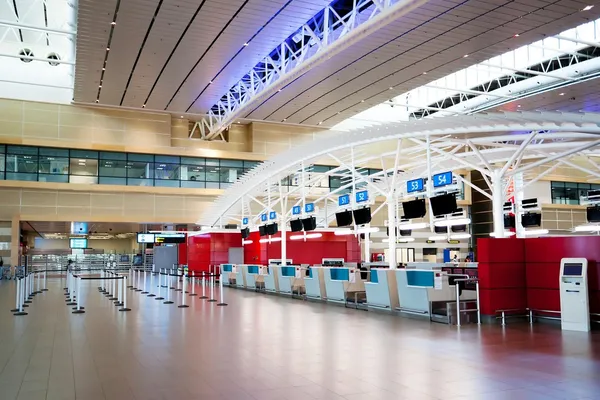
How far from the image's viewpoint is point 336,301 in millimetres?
15117

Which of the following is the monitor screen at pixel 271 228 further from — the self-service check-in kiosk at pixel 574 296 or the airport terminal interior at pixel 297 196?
the self-service check-in kiosk at pixel 574 296

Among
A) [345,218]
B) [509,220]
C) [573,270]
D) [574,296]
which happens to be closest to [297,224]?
[345,218]

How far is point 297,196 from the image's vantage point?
35281mm

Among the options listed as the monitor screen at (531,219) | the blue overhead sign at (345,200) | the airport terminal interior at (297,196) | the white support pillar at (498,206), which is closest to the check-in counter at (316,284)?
the airport terminal interior at (297,196)

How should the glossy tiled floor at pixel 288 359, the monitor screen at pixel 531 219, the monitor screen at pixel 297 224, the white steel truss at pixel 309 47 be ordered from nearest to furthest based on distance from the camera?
the glossy tiled floor at pixel 288 359
the white steel truss at pixel 309 47
the monitor screen at pixel 297 224
the monitor screen at pixel 531 219

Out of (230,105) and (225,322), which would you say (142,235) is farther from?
(225,322)

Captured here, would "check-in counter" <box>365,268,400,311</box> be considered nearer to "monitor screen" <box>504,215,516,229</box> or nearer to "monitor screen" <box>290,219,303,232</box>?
"monitor screen" <box>290,219,303,232</box>

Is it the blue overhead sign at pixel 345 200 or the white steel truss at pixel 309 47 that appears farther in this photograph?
the blue overhead sign at pixel 345 200

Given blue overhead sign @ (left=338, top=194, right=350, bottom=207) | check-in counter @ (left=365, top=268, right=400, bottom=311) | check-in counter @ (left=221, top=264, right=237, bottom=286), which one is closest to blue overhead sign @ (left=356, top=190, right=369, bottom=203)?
blue overhead sign @ (left=338, top=194, right=350, bottom=207)

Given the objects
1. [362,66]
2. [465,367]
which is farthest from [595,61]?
[465,367]

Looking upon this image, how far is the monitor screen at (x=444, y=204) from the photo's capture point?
1355 cm

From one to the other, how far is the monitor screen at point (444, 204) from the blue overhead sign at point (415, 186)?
1.47 ft

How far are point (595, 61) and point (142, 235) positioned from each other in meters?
29.3

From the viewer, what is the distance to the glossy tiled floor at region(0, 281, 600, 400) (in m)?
5.47
